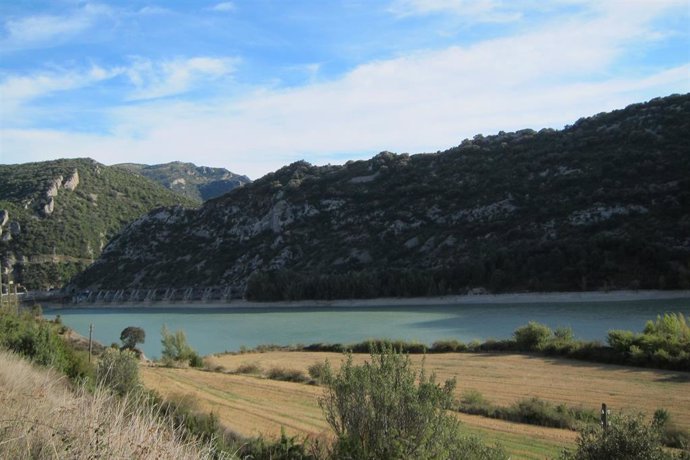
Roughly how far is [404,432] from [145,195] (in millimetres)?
119139

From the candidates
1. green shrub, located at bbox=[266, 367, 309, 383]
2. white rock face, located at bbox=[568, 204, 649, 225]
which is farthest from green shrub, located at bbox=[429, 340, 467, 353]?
white rock face, located at bbox=[568, 204, 649, 225]

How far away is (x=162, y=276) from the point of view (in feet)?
285

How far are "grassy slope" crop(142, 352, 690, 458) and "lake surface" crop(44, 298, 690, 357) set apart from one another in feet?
28.2

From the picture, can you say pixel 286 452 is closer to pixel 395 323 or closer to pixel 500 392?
pixel 500 392

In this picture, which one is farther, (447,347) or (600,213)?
(600,213)

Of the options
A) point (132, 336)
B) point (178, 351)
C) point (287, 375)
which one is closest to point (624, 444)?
point (287, 375)

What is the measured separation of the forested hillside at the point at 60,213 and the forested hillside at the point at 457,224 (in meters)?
7.93

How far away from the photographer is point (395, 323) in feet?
142

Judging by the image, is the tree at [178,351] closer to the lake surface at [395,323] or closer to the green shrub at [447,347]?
the lake surface at [395,323]

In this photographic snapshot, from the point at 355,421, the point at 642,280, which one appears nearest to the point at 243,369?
the point at 355,421

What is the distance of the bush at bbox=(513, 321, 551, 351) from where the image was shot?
81.1ft

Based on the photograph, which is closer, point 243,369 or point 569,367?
point 569,367

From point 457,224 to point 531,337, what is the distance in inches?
1660

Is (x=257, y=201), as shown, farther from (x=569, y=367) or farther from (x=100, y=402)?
(x=100, y=402)
